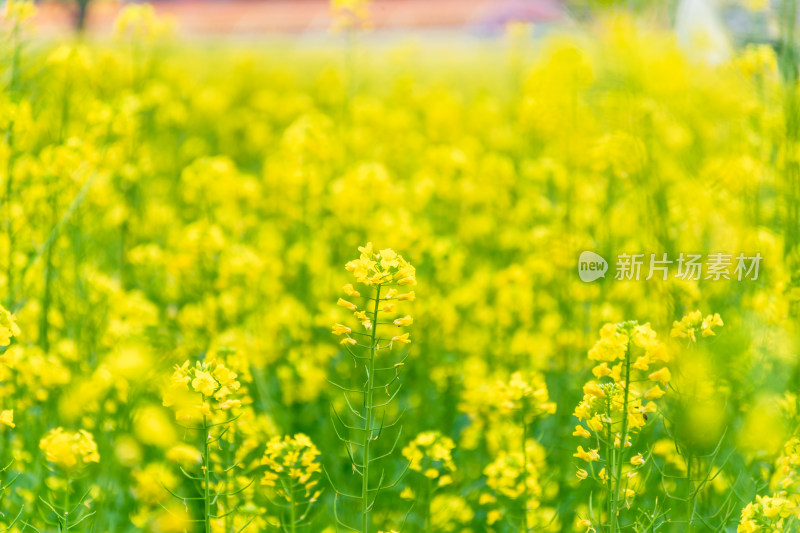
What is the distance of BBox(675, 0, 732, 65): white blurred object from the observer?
15.2ft

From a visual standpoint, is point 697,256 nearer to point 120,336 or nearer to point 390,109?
point 120,336

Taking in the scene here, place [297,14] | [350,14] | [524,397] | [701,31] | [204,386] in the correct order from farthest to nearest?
[297,14] → [701,31] → [350,14] → [524,397] → [204,386]

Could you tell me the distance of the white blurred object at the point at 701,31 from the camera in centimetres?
463

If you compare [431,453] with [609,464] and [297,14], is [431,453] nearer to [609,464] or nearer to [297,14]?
[609,464]

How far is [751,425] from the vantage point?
2.33 meters

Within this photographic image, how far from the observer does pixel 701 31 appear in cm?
486

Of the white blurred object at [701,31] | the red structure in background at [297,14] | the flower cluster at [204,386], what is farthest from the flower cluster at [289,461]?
the red structure in background at [297,14]

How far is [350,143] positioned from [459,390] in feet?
6.75

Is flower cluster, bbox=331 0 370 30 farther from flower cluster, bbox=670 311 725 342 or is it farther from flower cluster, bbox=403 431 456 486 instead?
flower cluster, bbox=670 311 725 342

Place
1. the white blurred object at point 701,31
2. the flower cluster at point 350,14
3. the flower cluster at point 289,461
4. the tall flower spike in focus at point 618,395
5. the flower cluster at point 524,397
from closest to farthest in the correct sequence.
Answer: the tall flower spike in focus at point 618,395
the flower cluster at point 289,461
the flower cluster at point 524,397
the flower cluster at point 350,14
the white blurred object at point 701,31

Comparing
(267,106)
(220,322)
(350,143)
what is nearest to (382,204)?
(220,322)

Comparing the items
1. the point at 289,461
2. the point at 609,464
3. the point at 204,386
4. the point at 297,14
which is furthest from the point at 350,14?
the point at 297,14

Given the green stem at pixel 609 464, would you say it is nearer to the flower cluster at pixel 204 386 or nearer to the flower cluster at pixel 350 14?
the flower cluster at pixel 204 386

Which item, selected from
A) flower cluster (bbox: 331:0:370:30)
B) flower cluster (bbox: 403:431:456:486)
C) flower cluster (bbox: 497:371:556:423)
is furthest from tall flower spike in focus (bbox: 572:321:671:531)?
flower cluster (bbox: 331:0:370:30)
